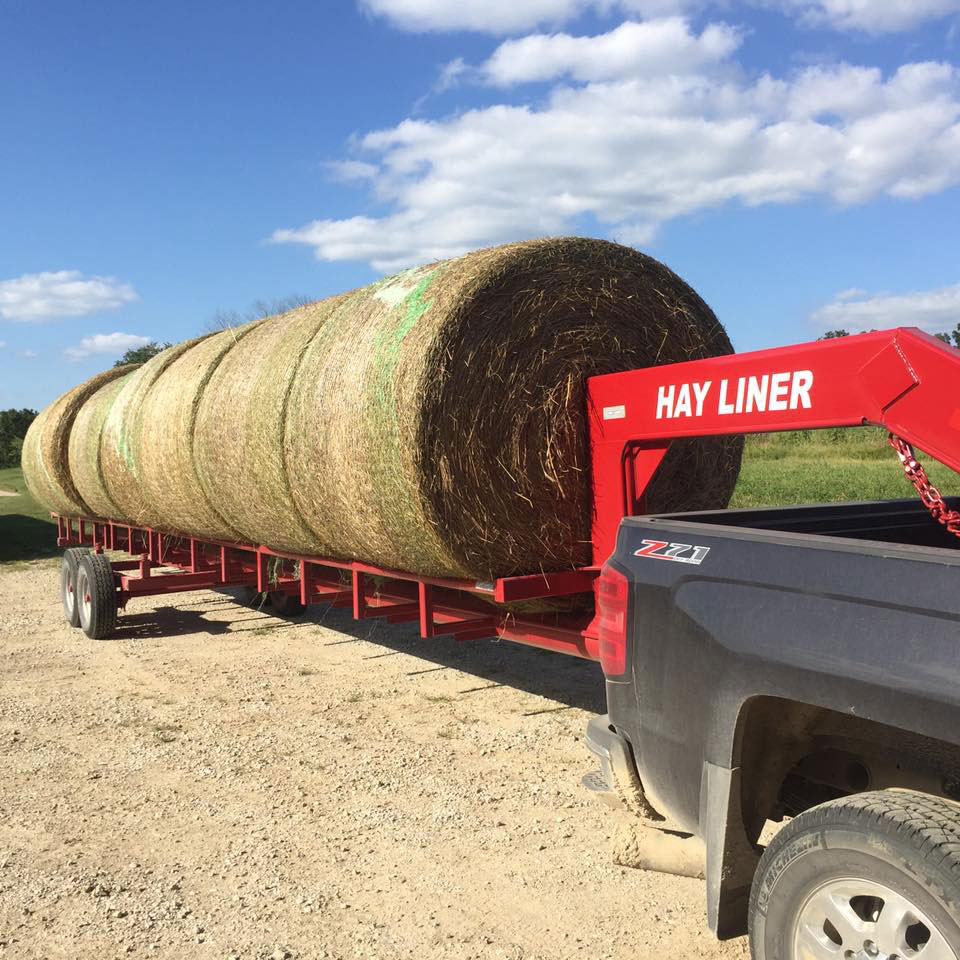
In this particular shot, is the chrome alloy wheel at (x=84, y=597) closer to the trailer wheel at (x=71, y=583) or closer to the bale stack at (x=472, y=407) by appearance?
the trailer wheel at (x=71, y=583)

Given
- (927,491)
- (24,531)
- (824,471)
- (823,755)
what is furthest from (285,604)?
(824,471)

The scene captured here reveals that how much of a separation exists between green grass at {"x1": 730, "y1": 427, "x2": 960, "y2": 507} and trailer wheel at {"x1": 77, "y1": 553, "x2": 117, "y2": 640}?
10.7 m

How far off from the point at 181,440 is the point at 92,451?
11.3ft

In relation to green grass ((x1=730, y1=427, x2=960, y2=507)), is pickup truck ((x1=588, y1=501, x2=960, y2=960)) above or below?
below

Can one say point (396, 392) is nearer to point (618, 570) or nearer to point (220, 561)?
point (618, 570)

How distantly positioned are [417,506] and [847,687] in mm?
3014

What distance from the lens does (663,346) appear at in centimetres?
575

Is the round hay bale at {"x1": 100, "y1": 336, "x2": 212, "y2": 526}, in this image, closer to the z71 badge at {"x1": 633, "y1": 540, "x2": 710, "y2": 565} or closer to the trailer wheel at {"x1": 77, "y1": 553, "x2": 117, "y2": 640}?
the trailer wheel at {"x1": 77, "y1": 553, "x2": 117, "y2": 640}

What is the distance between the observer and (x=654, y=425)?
15.1ft

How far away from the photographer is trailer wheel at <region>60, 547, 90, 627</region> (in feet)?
33.2

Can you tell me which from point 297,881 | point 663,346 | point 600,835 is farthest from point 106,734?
point 663,346

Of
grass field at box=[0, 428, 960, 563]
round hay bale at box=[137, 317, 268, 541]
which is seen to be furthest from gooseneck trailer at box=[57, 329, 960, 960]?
grass field at box=[0, 428, 960, 563]

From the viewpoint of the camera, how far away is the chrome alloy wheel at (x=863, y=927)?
2100 millimetres

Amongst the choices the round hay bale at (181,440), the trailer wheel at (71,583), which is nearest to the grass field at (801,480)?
the trailer wheel at (71,583)
